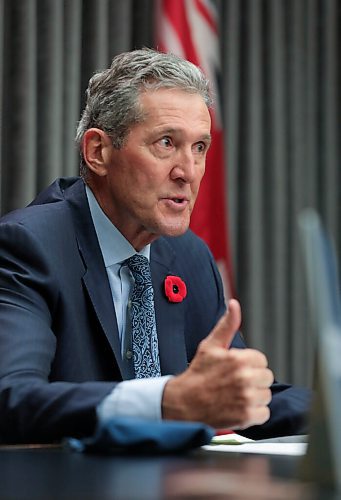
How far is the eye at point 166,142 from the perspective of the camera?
2.29m

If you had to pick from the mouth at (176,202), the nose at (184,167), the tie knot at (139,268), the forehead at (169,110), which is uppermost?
the forehead at (169,110)

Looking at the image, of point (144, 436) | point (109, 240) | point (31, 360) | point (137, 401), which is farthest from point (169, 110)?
point (144, 436)

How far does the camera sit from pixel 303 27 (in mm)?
4684

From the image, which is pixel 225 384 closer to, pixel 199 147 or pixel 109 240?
pixel 109 240

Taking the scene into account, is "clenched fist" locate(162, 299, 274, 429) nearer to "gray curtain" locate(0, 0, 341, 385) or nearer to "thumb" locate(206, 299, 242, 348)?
"thumb" locate(206, 299, 242, 348)

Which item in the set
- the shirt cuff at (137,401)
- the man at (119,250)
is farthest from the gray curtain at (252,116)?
the shirt cuff at (137,401)

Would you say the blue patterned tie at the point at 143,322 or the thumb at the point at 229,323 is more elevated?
the thumb at the point at 229,323

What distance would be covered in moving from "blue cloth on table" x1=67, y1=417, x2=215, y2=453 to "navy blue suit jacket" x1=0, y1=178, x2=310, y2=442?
0.71 feet

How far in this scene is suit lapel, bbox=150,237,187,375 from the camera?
2225mm

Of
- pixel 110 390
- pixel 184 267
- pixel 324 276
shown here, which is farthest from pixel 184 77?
pixel 324 276

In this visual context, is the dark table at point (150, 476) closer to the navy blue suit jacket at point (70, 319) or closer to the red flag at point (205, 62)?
the navy blue suit jacket at point (70, 319)

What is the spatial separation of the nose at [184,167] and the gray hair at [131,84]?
0.42 feet

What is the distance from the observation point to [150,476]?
1072 millimetres

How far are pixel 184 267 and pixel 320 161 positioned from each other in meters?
2.52
